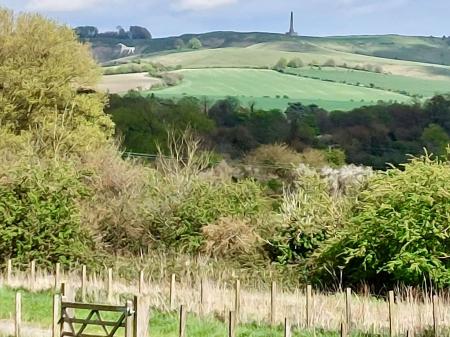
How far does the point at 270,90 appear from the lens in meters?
107

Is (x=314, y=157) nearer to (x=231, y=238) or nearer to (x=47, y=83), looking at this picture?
(x=47, y=83)

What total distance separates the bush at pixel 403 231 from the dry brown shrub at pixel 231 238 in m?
4.81

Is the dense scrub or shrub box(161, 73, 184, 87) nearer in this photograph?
the dense scrub

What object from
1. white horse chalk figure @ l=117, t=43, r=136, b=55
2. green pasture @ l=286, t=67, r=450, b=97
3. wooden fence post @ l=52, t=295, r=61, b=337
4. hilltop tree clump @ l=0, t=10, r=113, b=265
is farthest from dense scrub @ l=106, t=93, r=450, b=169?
white horse chalk figure @ l=117, t=43, r=136, b=55

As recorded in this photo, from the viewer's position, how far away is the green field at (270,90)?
9694cm

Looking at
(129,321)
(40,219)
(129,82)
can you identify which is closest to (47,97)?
(40,219)

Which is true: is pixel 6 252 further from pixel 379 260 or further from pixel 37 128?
pixel 37 128

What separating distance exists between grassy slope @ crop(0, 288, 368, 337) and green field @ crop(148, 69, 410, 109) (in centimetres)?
7070

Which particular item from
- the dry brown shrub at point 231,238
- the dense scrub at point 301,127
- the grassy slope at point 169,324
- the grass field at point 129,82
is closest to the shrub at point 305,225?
the dry brown shrub at point 231,238

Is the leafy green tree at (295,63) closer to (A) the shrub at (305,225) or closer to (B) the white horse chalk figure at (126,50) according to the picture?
(B) the white horse chalk figure at (126,50)

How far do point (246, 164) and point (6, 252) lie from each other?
31.7 meters

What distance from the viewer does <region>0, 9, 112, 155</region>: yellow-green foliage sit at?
147 feet

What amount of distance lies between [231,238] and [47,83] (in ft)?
58.9

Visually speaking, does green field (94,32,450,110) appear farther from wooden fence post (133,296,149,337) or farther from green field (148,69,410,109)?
wooden fence post (133,296,149,337)
